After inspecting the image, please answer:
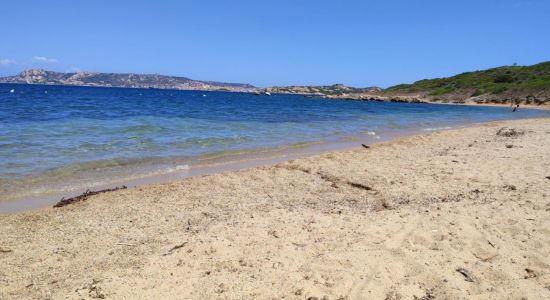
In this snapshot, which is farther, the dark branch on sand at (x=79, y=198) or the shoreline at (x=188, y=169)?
the shoreline at (x=188, y=169)

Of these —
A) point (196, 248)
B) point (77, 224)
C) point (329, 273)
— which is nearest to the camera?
point (329, 273)

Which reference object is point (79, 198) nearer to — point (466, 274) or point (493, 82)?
point (466, 274)

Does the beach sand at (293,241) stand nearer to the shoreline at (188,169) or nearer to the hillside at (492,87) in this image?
the shoreline at (188,169)

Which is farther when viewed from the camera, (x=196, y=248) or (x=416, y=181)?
(x=416, y=181)

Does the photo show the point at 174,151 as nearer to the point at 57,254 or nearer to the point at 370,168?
the point at 370,168

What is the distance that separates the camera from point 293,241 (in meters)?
4.96

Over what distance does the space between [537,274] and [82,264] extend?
15.6 feet

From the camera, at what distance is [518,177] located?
8.12 metres

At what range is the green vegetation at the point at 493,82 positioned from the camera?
209 feet

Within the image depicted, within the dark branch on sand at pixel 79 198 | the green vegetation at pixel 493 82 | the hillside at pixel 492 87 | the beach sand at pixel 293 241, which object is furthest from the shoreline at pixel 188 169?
the green vegetation at pixel 493 82

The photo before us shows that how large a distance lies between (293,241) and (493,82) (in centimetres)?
8223

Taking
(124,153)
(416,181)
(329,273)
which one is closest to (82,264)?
(329,273)

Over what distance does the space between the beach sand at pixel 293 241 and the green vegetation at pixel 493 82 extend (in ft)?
204


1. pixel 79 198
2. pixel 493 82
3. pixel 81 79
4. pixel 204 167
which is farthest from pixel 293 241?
pixel 81 79
